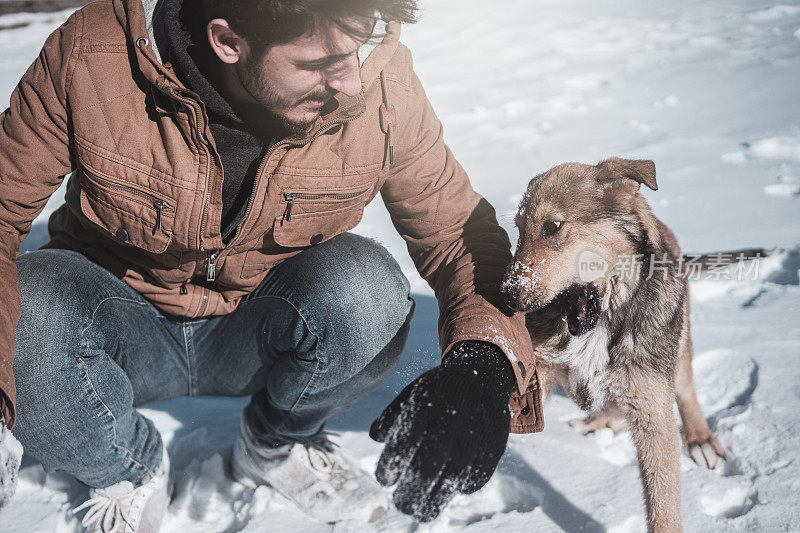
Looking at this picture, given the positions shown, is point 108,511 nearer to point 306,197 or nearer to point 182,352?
point 182,352

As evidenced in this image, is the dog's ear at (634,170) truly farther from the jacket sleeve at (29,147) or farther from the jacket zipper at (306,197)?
the jacket sleeve at (29,147)

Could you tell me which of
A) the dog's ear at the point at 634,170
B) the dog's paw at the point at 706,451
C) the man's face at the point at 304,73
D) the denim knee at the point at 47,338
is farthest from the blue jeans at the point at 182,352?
the dog's paw at the point at 706,451

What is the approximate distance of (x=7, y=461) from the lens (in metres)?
1.57

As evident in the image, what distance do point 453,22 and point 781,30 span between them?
365 cm

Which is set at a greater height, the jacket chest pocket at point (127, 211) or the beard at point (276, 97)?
the beard at point (276, 97)

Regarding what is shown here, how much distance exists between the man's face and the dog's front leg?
1357 mm

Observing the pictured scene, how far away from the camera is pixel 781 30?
6.32 metres

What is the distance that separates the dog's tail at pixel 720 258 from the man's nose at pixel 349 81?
6.44 ft

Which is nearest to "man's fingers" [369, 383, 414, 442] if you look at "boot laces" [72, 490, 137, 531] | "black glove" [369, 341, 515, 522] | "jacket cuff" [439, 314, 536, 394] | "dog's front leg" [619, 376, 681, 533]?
"black glove" [369, 341, 515, 522]

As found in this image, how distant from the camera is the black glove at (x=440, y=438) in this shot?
4.91ft

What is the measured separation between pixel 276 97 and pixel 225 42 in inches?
7.6

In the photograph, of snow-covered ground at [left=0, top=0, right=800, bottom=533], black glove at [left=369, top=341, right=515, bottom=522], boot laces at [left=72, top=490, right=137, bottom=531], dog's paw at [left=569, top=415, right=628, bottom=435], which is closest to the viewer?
black glove at [left=369, top=341, right=515, bottom=522]

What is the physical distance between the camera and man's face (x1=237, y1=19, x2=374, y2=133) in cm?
162

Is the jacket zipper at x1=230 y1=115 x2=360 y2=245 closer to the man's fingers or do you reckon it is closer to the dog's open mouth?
the man's fingers
